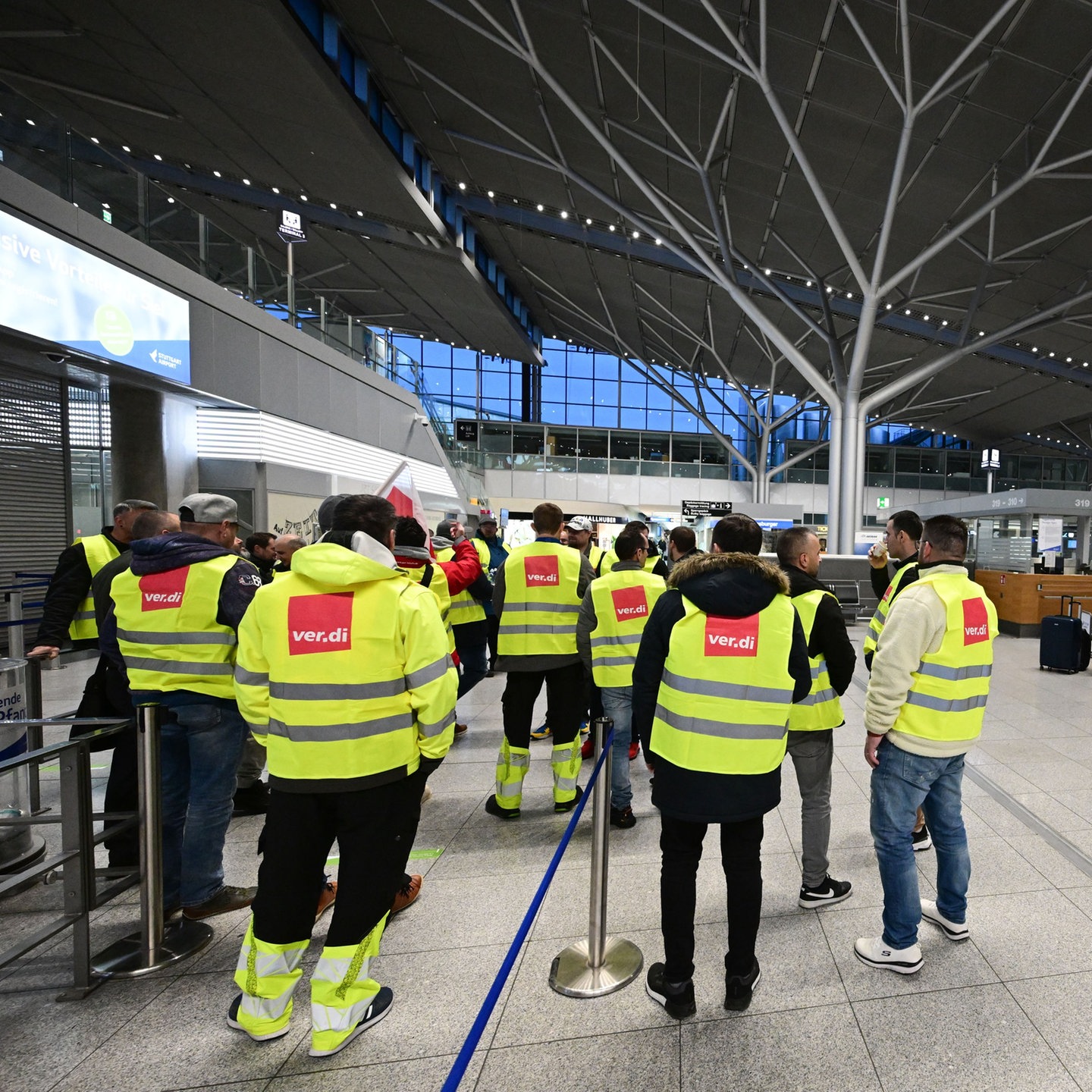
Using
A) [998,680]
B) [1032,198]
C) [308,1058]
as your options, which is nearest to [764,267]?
[1032,198]

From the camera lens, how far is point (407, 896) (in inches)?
127

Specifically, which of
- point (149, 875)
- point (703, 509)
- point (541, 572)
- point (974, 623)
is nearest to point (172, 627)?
point (149, 875)

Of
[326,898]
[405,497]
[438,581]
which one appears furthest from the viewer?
[405,497]

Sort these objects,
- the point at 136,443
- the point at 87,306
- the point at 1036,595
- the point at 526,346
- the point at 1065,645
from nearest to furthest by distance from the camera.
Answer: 1. the point at 87,306
2. the point at 1065,645
3. the point at 136,443
4. the point at 1036,595
5. the point at 526,346

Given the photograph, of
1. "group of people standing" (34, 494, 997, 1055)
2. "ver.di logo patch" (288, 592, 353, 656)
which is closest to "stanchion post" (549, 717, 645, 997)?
"group of people standing" (34, 494, 997, 1055)

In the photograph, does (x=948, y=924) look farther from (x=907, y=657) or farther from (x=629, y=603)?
(x=629, y=603)

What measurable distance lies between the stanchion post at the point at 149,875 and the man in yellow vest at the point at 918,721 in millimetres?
3090

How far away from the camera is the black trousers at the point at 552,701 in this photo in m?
4.22

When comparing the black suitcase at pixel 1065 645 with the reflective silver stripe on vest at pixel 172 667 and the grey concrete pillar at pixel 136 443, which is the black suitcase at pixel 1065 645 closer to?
the reflective silver stripe on vest at pixel 172 667

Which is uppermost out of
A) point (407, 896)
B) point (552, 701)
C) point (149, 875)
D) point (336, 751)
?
point (336, 751)

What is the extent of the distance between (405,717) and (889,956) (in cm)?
238

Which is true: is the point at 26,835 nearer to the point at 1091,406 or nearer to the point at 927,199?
the point at 927,199

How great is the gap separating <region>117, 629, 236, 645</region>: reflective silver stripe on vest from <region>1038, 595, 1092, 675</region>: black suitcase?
11.3 meters

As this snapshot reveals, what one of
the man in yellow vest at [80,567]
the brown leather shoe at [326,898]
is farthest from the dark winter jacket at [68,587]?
the brown leather shoe at [326,898]
